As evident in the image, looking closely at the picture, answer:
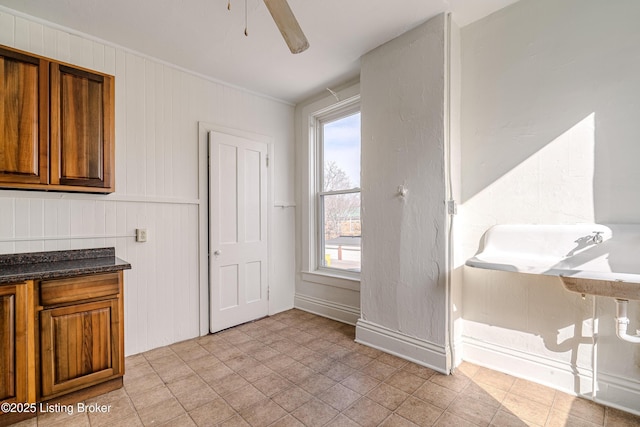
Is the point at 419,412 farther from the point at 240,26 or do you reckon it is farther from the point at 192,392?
the point at 240,26

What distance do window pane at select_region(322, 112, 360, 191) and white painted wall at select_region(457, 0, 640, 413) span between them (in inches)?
49.6

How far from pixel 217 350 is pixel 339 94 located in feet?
9.72

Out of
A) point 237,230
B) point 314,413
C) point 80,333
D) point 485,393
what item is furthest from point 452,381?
point 80,333

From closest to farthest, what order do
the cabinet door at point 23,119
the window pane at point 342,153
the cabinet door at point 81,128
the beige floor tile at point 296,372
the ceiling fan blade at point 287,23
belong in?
the ceiling fan blade at point 287,23 < the cabinet door at point 23,119 < the cabinet door at point 81,128 < the beige floor tile at point 296,372 < the window pane at point 342,153

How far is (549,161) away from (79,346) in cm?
342

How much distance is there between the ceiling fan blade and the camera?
1420 mm

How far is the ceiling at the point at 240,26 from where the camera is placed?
7.22ft

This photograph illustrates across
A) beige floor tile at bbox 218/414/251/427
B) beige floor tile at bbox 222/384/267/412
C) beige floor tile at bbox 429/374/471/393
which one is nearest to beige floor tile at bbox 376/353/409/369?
beige floor tile at bbox 429/374/471/393

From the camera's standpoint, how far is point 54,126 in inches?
82.8

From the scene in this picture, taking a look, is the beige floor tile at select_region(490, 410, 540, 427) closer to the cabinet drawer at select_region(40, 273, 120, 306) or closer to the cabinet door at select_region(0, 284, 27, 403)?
the cabinet drawer at select_region(40, 273, 120, 306)

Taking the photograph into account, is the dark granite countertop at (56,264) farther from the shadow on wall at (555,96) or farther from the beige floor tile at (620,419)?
the beige floor tile at (620,419)

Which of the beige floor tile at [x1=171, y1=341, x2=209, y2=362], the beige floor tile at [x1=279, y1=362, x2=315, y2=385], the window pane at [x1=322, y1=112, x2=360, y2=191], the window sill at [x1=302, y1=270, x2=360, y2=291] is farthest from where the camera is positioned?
the window pane at [x1=322, y1=112, x2=360, y2=191]

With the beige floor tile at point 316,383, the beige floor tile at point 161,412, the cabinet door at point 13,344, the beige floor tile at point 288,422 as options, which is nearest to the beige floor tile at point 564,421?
the beige floor tile at point 316,383

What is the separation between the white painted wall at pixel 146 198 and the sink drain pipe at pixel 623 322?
3277 mm
